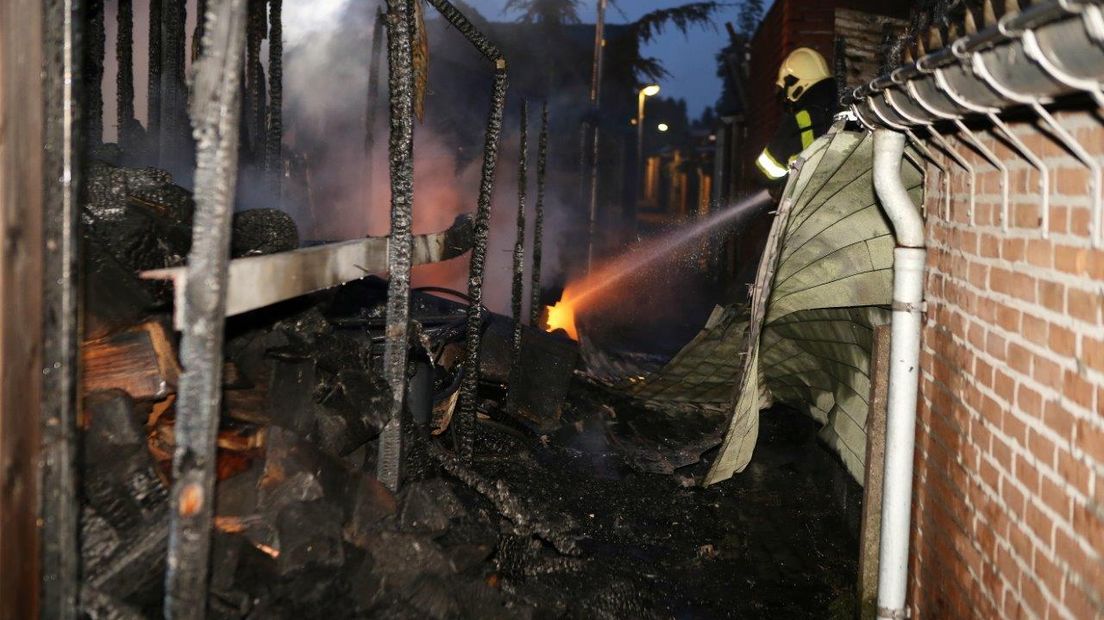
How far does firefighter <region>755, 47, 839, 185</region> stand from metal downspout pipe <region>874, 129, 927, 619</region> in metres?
2.91

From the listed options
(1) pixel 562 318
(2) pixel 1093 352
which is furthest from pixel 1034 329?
(1) pixel 562 318

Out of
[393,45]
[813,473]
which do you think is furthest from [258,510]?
[813,473]

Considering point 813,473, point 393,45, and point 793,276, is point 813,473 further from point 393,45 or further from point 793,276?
point 393,45

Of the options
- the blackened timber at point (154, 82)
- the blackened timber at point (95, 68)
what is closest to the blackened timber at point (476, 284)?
the blackened timber at point (95, 68)

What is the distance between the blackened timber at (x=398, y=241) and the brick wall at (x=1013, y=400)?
8.79 ft

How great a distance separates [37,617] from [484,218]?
4.49m

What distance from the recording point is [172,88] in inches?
300

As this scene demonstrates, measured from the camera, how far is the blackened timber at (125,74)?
282 inches

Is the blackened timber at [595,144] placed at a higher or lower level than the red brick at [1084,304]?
higher

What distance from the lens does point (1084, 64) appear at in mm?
1939

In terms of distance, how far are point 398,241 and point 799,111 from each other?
4181 mm

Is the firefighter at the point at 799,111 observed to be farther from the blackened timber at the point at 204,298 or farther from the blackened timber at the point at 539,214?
the blackened timber at the point at 204,298

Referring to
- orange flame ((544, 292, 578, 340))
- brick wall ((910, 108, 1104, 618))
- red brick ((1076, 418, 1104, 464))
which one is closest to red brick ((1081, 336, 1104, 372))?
brick wall ((910, 108, 1104, 618))

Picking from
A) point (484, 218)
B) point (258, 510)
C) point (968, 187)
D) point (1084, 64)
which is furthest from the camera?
point (484, 218)
